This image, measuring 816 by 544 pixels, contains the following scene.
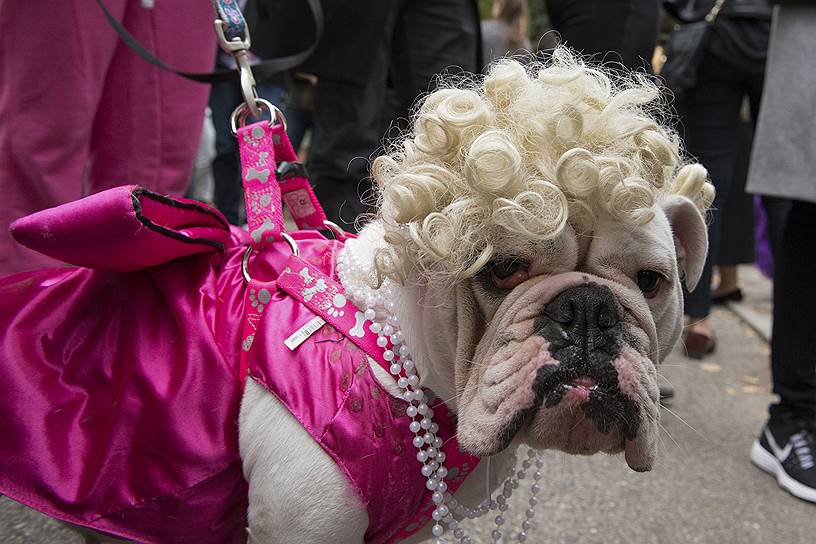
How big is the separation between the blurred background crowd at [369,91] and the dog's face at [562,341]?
0.38 m

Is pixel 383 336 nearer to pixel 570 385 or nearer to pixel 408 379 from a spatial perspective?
pixel 408 379

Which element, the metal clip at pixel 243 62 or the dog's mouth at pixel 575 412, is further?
the metal clip at pixel 243 62

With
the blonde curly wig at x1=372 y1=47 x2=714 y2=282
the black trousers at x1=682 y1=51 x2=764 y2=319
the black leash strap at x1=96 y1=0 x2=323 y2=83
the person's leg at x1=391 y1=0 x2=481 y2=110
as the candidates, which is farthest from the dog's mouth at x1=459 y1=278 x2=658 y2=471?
the black trousers at x1=682 y1=51 x2=764 y2=319

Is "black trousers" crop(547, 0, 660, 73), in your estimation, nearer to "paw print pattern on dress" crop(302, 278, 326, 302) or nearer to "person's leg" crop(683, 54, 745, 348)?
"person's leg" crop(683, 54, 745, 348)

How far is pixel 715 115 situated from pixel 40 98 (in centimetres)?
284

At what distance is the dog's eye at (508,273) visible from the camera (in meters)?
1.18

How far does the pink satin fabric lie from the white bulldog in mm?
57

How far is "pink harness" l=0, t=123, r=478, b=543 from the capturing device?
1.23 m

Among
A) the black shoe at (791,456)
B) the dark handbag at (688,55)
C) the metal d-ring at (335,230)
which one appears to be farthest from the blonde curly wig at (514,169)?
the dark handbag at (688,55)

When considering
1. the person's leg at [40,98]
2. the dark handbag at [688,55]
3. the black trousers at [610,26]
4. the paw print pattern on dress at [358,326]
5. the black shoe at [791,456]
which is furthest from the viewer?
the dark handbag at [688,55]

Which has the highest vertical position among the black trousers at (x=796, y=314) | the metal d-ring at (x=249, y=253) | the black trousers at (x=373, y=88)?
the metal d-ring at (x=249, y=253)

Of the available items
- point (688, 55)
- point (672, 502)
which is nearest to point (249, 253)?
point (672, 502)

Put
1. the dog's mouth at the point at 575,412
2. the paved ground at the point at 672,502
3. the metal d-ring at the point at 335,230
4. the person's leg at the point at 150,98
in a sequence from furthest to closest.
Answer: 1. the paved ground at the point at 672,502
2. the person's leg at the point at 150,98
3. the metal d-ring at the point at 335,230
4. the dog's mouth at the point at 575,412

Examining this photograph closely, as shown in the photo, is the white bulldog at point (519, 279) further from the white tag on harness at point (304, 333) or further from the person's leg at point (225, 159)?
the person's leg at point (225, 159)
